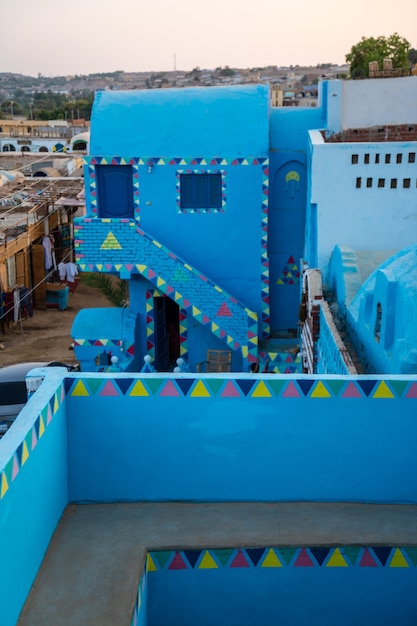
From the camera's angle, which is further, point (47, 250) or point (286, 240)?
point (47, 250)

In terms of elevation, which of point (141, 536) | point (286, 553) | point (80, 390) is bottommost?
point (286, 553)

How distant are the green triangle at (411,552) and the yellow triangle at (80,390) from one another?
276 centimetres

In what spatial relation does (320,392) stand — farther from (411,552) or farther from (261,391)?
(411,552)

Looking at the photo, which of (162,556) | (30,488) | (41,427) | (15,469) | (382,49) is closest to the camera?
(15,469)

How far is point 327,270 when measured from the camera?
1183cm

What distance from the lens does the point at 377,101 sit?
15.9 metres

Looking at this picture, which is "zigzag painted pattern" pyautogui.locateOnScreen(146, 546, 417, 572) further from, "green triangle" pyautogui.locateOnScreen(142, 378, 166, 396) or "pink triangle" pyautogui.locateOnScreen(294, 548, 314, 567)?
"green triangle" pyautogui.locateOnScreen(142, 378, 166, 396)

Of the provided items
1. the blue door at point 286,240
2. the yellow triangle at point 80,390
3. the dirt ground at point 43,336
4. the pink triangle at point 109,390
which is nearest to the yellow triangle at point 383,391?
the pink triangle at point 109,390

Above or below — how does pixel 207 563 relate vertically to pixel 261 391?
below

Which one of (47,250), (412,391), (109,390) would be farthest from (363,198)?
(47,250)

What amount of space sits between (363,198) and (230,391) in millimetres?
6720

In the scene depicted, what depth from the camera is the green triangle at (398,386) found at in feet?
19.2

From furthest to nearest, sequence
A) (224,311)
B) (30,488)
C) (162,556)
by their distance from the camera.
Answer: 1. (224,311)
2. (162,556)
3. (30,488)

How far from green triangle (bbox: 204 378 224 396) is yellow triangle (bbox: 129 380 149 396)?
500 mm
